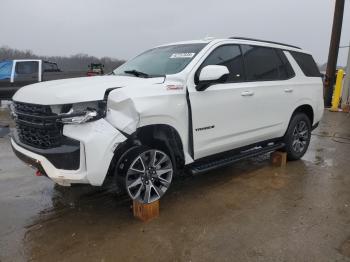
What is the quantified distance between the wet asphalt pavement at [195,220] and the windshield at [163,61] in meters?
1.57

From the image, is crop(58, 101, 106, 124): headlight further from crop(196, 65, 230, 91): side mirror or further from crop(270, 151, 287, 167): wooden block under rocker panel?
crop(270, 151, 287, 167): wooden block under rocker panel

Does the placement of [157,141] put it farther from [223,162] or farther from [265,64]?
[265,64]

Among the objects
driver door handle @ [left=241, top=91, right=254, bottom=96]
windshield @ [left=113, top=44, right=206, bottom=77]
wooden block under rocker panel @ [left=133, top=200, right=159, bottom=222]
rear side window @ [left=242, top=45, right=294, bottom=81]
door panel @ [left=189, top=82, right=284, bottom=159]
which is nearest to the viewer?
wooden block under rocker panel @ [left=133, top=200, right=159, bottom=222]

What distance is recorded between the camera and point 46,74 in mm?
12961

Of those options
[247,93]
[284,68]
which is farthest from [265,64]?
[247,93]

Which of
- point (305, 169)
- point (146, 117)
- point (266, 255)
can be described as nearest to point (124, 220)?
point (146, 117)

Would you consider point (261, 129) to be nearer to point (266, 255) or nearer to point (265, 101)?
point (265, 101)

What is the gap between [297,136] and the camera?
224 inches

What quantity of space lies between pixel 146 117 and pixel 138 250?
1.25 m

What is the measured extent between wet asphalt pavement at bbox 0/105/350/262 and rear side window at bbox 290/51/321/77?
170 cm

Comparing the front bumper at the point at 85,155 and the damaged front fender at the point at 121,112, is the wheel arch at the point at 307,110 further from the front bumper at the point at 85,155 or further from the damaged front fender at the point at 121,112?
the front bumper at the point at 85,155

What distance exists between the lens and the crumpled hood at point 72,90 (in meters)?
3.07

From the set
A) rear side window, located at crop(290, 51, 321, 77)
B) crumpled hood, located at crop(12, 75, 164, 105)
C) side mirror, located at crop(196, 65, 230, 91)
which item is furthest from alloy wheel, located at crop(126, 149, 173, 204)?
rear side window, located at crop(290, 51, 321, 77)

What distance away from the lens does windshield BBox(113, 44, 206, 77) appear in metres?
4.00
